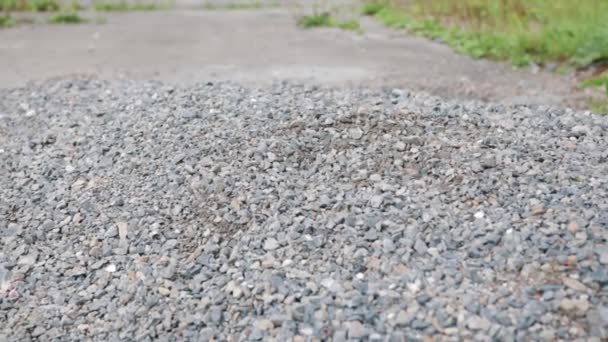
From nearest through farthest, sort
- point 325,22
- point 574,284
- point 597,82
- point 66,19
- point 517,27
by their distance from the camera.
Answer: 1. point 574,284
2. point 597,82
3. point 517,27
4. point 325,22
5. point 66,19

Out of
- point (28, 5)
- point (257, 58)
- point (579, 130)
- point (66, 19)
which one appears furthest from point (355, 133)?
point (28, 5)

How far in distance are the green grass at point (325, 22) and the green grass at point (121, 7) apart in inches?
94.2

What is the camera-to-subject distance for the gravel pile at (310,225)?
2.69m

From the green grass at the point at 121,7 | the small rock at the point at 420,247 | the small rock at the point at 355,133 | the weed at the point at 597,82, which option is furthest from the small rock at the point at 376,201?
the green grass at the point at 121,7

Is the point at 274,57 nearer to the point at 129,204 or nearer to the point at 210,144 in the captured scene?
the point at 210,144

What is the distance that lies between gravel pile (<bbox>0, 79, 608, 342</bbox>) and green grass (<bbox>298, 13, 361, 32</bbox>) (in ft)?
13.4

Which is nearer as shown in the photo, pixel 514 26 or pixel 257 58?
pixel 257 58

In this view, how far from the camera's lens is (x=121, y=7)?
9.66m

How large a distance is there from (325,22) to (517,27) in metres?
2.34

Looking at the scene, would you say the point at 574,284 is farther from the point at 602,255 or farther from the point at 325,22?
the point at 325,22

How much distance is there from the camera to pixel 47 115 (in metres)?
5.11

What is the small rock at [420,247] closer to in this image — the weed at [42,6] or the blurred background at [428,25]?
the blurred background at [428,25]

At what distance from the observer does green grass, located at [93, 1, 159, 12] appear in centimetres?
963

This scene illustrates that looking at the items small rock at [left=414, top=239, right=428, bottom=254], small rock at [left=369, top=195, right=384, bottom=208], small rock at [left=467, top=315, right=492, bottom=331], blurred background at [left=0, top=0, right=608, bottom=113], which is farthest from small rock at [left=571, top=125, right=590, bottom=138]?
small rock at [left=467, top=315, right=492, bottom=331]
